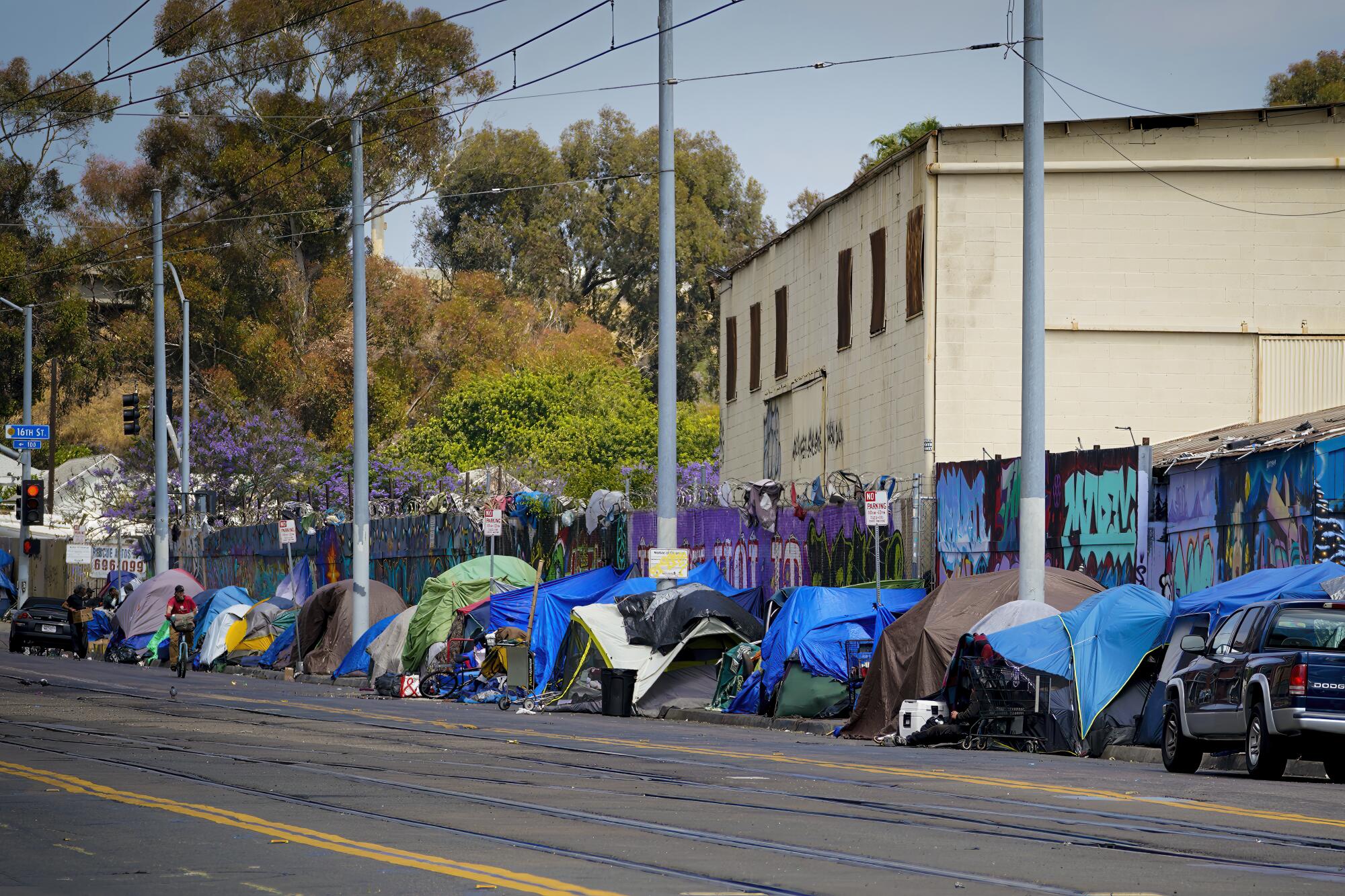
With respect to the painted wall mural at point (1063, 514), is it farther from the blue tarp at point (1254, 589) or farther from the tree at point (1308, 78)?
the tree at point (1308, 78)

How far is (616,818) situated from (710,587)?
15958mm

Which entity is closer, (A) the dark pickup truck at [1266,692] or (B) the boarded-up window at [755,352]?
(A) the dark pickup truck at [1266,692]

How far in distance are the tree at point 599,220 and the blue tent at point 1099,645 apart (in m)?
56.3

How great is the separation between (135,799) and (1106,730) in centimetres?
1028

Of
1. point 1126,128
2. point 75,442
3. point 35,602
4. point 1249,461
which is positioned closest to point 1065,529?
point 1249,461

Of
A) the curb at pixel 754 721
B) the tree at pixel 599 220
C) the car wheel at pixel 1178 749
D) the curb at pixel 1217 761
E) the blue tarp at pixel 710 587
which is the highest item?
the tree at pixel 599 220

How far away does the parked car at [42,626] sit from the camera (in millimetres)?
43906

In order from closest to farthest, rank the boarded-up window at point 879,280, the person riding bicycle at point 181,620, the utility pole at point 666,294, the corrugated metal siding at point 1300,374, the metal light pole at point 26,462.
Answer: the utility pole at point 666,294 < the corrugated metal siding at point 1300,374 < the boarded-up window at point 879,280 < the person riding bicycle at point 181,620 < the metal light pole at point 26,462

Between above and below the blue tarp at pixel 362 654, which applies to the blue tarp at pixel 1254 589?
above

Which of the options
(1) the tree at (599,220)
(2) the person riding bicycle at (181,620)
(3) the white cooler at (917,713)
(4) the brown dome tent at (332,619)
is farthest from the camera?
(1) the tree at (599,220)

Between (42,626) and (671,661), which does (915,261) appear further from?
(42,626)

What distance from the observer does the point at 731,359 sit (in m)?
41.3

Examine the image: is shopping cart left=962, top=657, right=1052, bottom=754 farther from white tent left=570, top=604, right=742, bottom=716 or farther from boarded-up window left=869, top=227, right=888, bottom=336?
boarded-up window left=869, top=227, right=888, bottom=336

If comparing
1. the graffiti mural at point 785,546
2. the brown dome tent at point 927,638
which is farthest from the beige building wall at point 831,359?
the brown dome tent at point 927,638
